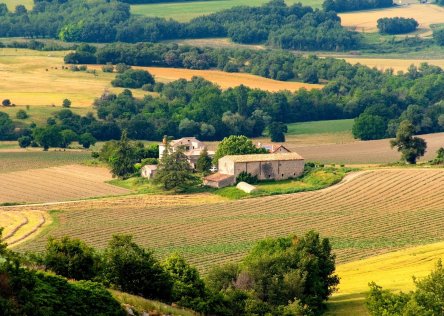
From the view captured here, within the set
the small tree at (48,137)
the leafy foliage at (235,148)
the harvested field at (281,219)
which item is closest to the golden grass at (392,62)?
the small tree at (48,137)

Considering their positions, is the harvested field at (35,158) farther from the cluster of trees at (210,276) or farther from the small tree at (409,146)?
the cluster of trees at (210,276)

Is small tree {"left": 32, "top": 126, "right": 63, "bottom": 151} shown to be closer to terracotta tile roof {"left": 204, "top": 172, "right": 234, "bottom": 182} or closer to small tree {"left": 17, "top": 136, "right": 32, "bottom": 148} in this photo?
small tree {"left": 17, "top": 136, "right": 32, "bottom": 148}

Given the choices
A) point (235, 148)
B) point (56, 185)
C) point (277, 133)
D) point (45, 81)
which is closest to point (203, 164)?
point (235, 148)

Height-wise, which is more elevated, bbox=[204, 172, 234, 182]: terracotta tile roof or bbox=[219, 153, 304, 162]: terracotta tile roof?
bbox=[219, 153, 304, 162]: terracotta tile roof

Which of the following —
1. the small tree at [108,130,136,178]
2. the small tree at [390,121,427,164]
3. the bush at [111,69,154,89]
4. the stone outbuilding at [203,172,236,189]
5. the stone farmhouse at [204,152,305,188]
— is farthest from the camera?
the bush at [111,69,154,89]

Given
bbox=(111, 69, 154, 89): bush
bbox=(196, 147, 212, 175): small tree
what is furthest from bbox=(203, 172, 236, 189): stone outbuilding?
bbox=(111, 69, 154, 89): bush

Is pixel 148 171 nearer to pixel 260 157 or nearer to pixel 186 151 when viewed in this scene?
pixel 186 151
